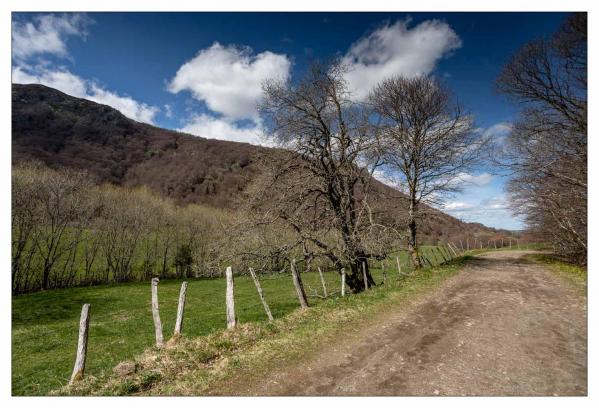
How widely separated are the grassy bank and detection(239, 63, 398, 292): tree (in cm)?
366

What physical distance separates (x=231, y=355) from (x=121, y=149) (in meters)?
108

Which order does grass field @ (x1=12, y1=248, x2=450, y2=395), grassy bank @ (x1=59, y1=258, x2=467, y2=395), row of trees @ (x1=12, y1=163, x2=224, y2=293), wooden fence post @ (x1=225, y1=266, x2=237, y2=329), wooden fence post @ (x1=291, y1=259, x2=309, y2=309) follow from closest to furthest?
grassy bank @ (x1=59, y1=258, x2=467, y2=395) → wooden fence post @ (x1=225, y1=266, x2=237, y2=329) → wooden fence post @ (x1=291, y1=259, x2=309, y2=309) → grass field @ (x1=12, y1=248, x2=450, y2=395) → row of trees @ (x1=12, y1=163, x2=224, y2=293)

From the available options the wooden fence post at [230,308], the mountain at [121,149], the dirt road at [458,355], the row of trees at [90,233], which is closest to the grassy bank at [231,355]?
the wooden fence post at [230,308]

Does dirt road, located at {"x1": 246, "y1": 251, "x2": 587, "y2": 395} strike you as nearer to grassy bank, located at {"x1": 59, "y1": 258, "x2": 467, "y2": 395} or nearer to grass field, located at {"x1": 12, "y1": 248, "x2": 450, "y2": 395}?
grassy bank, located at {"x1": 59, "y1": 258, "x2": 467, "y2": 395}

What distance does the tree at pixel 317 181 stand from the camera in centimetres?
1268

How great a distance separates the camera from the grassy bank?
508cm

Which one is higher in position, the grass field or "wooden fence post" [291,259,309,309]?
"wooden fence post" [291,259,309,309]

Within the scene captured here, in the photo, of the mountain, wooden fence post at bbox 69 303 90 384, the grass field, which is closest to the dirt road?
wooden fence post at bbox 69 303 90 384

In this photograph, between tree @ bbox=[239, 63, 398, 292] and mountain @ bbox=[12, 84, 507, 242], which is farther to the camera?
mountain @ bbox=[12, 84, 507, 242]

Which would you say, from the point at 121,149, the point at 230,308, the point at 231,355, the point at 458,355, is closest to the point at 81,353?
the point at 231,355

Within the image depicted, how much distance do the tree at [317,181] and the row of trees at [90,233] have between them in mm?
19491

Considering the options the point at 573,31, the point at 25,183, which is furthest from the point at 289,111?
the point at 25,183

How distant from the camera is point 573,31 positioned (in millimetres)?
7395

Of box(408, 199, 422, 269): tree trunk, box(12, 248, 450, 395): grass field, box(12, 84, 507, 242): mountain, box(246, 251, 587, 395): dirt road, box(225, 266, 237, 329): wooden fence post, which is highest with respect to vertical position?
box(12, 84, 507, 242): mountain
